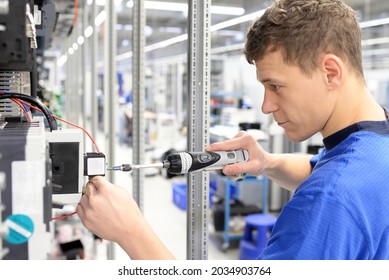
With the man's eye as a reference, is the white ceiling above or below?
above

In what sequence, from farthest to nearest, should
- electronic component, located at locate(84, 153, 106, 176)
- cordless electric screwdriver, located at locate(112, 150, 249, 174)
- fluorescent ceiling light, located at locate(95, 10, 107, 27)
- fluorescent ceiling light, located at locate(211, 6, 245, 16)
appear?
fluorescent ceiling light, located at locate(211, 6, 245, 16)
fluorescent ceiling light, located at locate(95, 10, 107, 27)
cordless electric screwdriver, located at locate(112, 150, 249, 174)
electronic component, located at locate(84, 153, 106, 176)

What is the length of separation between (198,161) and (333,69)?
449mm

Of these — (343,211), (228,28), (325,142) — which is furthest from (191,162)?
(228,28)

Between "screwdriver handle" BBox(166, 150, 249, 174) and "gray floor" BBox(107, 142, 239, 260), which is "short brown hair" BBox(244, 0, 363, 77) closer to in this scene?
"screwdriver handle" BBox(166, 150, 249, 174)

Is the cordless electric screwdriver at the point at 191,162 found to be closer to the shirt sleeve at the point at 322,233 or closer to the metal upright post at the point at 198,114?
the metal upright post at the point at 198,114

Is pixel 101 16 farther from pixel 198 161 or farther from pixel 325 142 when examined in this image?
pixel 325 142

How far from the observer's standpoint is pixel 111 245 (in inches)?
83.8

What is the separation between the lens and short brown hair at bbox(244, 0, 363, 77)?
0.94 meters

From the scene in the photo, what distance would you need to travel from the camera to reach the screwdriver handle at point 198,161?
1133mm

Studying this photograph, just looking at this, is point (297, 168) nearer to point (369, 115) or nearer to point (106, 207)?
point (369, 115)

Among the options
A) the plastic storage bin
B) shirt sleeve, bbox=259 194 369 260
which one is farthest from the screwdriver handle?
the plastic storage bin

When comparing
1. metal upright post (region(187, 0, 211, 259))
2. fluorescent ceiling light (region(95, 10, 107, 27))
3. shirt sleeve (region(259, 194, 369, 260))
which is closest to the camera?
shirt sleeve (region(259, 194, 369, 260))

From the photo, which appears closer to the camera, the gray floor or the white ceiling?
the gray floor

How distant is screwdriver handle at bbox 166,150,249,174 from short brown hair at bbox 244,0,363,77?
327 mm
